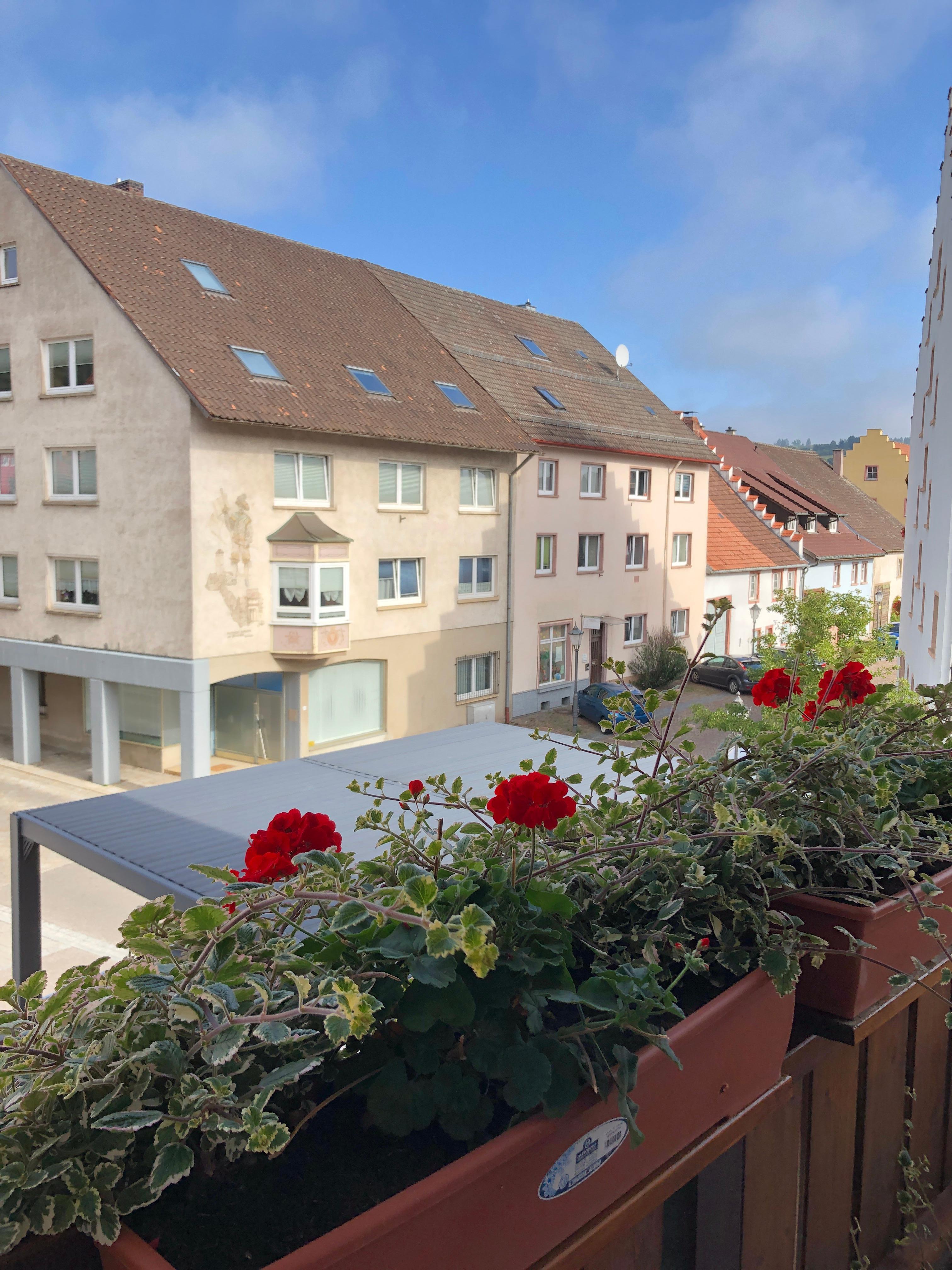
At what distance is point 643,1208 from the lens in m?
1.40

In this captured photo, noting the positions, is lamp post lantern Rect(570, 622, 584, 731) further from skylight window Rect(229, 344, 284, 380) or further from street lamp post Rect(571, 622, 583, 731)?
skylight window Rect(229, 344, 284, 380)

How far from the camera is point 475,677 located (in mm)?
24375

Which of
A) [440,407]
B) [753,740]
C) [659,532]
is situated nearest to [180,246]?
[440,407]

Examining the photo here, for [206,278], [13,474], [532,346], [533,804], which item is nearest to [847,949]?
[533,804]

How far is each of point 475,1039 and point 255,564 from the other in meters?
18.5

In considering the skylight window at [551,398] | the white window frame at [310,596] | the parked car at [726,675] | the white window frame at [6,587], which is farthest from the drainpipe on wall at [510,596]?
the white window frame at [6,587]

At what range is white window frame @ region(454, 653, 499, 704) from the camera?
23828 millimetres

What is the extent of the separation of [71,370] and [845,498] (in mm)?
34605

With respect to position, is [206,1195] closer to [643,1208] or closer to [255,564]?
[643,1208]

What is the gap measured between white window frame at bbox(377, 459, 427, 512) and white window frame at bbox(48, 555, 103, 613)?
6.07 meters

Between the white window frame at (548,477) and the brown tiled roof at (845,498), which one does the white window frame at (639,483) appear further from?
the brown tiled roof at (845,498)

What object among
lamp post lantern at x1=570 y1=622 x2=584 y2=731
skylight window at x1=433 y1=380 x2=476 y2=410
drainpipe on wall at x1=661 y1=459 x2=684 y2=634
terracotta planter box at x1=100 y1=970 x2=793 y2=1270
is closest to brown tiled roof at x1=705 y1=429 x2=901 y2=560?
drainpipe on wall at x1=661 y1=459 x2=684 y2=634

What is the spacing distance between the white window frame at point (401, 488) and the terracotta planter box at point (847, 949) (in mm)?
19928

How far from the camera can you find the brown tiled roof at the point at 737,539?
33469mm
